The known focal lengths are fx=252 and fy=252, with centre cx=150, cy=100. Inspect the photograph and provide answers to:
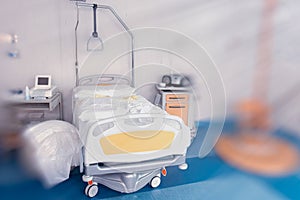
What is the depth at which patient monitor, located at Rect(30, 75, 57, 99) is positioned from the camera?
1768 millimetres

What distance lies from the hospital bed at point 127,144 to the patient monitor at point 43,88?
0.41 metres

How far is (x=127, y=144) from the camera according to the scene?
3.48ft

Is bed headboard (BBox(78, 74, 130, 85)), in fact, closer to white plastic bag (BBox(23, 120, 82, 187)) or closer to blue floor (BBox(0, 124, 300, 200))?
white plastic bag (BBox(23, 120, 82, 187))

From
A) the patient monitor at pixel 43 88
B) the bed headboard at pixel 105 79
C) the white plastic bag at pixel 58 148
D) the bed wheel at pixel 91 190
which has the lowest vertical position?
the bed wheel at pixel 91 190

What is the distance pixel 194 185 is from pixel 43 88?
56.4 inches

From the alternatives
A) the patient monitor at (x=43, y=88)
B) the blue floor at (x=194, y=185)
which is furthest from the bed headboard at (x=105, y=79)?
the blue floor at (x=194, y=185)

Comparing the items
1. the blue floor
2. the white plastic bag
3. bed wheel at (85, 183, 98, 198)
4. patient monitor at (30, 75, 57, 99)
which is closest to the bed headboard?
patient monitor at (30, 75, 57, 99)

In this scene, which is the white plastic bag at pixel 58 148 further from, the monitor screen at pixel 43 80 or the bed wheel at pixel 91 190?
the monitor screen at pixel 43 80

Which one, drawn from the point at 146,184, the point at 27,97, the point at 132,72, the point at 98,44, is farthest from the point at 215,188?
the point at 98,44

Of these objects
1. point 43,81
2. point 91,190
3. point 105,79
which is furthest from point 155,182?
point 43,81

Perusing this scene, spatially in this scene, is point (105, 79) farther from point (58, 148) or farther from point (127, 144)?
point (127, 144)

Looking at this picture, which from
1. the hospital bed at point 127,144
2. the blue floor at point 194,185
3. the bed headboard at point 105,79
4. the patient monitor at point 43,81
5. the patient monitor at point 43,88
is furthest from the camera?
the bed headboard at point 105,79

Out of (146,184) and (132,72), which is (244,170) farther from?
(132,72)

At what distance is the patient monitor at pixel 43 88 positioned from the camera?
1768 mm
